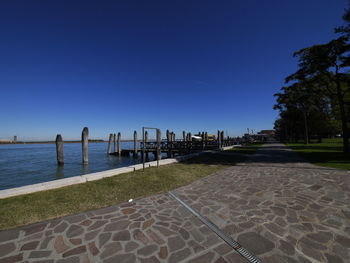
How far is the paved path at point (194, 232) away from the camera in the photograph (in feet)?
6.70

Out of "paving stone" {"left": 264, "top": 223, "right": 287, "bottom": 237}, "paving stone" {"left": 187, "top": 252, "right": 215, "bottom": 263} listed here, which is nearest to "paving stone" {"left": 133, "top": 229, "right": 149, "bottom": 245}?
"paving stone" {"left": 187, "top": 252, "right": 215, "bottom": 263}

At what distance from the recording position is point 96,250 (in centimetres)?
215

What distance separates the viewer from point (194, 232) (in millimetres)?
2549

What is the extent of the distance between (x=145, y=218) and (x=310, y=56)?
17629mm

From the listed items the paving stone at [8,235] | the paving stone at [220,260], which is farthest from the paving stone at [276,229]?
the paving stone at [8,235]

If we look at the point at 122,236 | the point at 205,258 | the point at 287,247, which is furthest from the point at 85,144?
the point at 287,247

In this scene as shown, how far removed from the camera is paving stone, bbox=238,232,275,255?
2125mm

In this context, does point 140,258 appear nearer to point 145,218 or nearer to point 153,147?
point 145,218

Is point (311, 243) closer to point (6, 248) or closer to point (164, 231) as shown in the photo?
point (164, 231)

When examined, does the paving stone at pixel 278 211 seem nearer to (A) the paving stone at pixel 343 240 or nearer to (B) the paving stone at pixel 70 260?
(A) the paving stone at pixel 343 240

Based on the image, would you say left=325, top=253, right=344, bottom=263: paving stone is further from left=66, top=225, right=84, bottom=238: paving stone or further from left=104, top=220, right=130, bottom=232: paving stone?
left=66, top=225, right=84, bottom=238: paving stone

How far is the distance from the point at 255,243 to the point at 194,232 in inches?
37.1

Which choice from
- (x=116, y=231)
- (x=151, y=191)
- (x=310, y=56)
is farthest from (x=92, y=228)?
(x=310, y=56)

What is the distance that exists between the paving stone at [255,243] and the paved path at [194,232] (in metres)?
0.01
